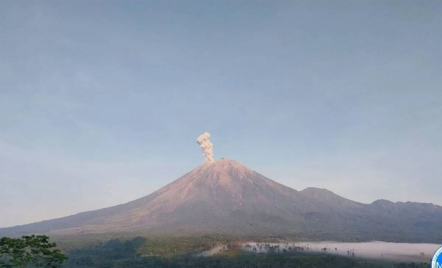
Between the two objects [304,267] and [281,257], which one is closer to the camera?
[304,267]

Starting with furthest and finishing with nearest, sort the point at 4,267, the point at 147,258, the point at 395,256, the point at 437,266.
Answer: the point at 395,256 < the point at 147,258 < the point at 4,267 < the point at 437,266

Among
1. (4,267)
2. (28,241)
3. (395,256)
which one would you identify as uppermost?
(28,241)

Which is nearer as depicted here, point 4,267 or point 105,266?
point 4,267

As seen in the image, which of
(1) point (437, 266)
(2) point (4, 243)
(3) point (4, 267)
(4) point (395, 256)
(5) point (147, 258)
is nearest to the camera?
(1) point (437, 266)

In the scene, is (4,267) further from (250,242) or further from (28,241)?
(250,242)

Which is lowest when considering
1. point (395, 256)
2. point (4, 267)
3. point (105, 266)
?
point (395, 256)

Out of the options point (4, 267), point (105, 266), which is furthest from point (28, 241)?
point (105, 266)

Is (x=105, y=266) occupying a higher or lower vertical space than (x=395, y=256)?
higher

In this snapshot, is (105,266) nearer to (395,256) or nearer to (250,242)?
(250,242)

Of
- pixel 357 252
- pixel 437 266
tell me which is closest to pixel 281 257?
pixel 357 252
